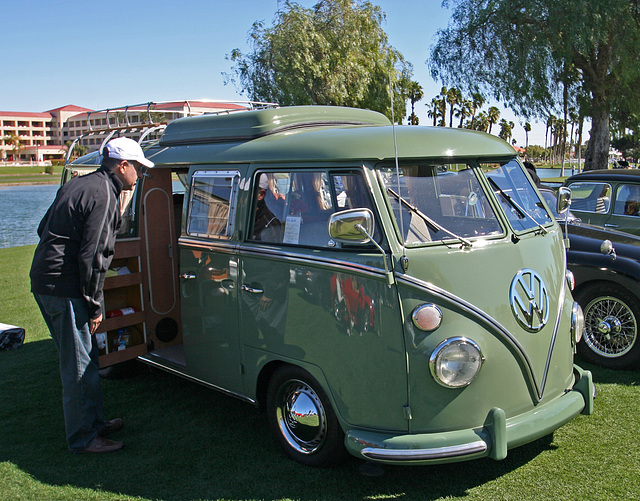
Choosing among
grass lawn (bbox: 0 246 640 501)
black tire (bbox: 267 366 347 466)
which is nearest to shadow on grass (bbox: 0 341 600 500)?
grass lawn (bbox: 0 246 640 501)

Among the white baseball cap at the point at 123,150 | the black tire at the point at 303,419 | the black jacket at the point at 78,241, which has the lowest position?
the black tire at the point at 303,419

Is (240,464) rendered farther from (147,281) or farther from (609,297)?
(609,297)

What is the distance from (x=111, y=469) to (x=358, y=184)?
2696mm

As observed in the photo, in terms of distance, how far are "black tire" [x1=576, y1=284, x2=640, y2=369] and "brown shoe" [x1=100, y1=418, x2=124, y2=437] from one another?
4540 millimetres

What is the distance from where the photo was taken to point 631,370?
5.93 meters

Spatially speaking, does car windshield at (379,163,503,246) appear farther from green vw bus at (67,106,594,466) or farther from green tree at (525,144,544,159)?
green tree at (525,144,544,159)

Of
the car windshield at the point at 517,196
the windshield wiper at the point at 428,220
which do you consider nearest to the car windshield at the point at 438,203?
the windshield wiper at the point at 428,220

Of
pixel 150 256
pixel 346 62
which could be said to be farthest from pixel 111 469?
pixel 346 62

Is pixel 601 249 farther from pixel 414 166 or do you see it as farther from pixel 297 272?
pixel 297 272

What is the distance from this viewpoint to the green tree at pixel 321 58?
917 inches

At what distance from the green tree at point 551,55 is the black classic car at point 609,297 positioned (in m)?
15.2

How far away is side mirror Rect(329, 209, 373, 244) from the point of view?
362 cm

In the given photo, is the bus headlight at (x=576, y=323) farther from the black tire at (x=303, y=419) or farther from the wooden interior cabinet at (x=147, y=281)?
the wooden interior cabinet at (x=147, y=281)

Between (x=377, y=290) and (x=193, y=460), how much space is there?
1978 millimetres
